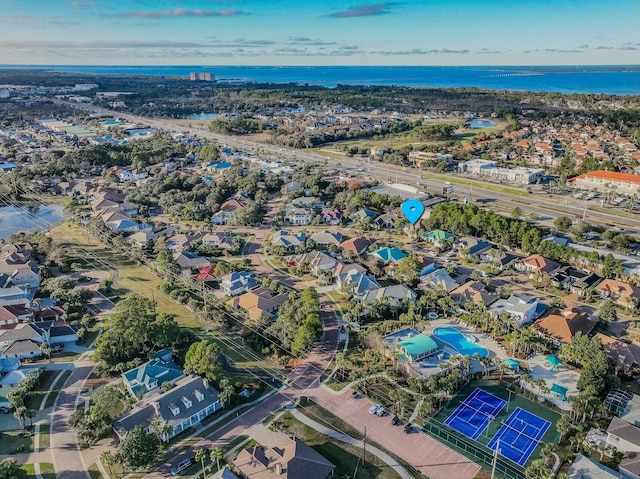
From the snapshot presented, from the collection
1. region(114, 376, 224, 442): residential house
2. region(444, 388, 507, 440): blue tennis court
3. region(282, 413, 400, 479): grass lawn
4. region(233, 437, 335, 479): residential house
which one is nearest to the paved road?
region(114, 376, 224, 442): residential house

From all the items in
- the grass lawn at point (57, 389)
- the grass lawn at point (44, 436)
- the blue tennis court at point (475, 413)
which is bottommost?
the blue tennis court at point (475, 413)

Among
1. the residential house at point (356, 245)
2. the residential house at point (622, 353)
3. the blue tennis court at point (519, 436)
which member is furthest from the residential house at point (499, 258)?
the blue tennis court at point (519, 436)

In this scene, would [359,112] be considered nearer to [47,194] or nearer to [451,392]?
[47,194]

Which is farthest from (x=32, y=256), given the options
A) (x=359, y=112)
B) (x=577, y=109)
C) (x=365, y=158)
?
(x=577, y=109)

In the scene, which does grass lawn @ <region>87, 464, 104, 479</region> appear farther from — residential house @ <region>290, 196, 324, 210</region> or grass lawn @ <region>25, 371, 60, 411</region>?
residential house @ <region>290, 196, 324, 210</region>

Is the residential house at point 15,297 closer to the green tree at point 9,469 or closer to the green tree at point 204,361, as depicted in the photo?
the green tree at point 204,361

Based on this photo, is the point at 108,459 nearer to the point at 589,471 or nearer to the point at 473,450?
the point at 473,450

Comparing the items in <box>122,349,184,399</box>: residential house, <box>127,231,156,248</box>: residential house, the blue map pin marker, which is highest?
the blue map pin marker
